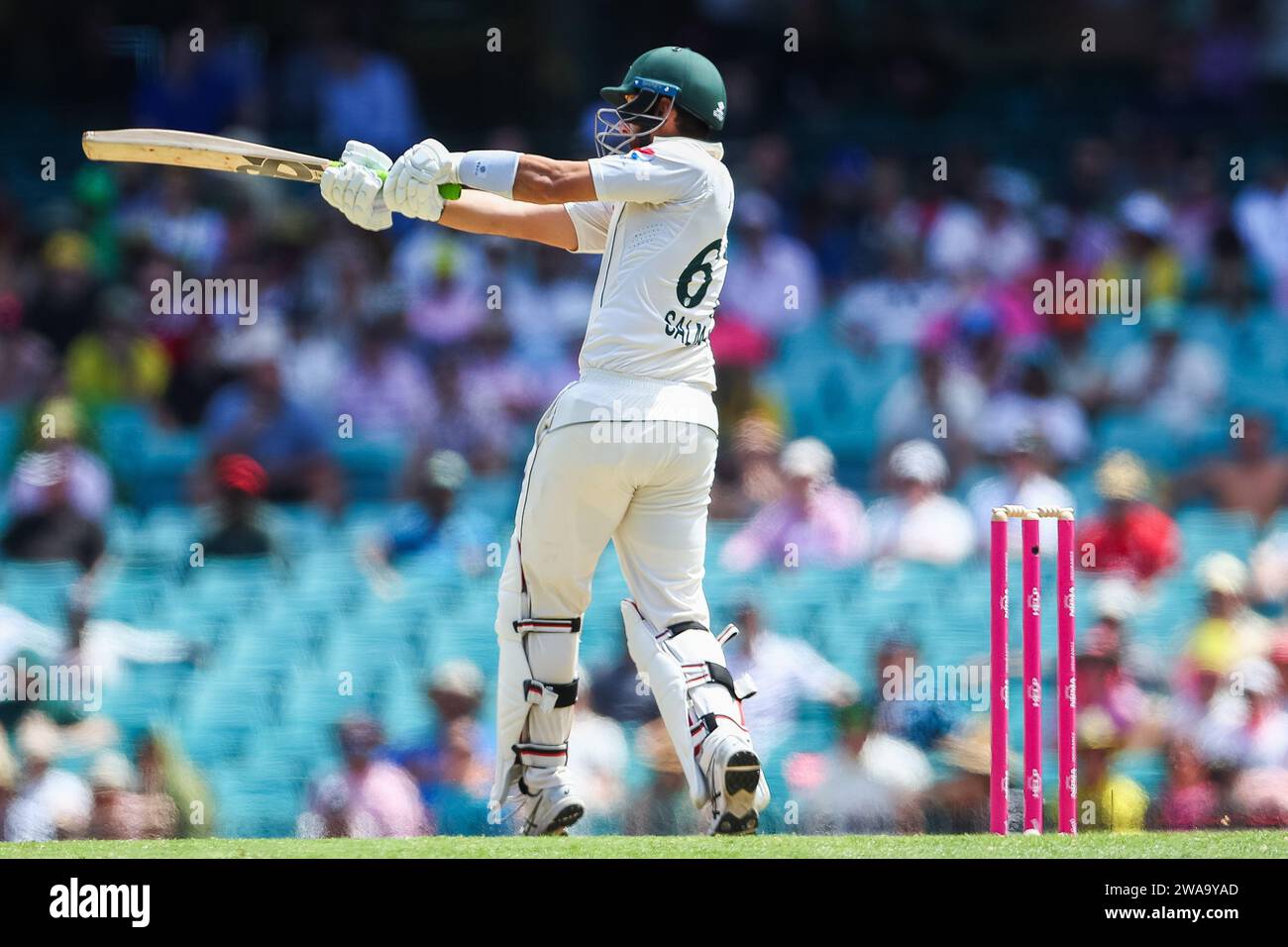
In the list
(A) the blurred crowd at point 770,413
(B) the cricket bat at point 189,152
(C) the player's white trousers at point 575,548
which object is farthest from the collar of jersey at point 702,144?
(A) the blurred crowd at point 770,413

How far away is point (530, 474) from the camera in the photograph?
15.1 feet

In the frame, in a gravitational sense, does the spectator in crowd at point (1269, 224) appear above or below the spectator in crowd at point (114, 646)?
above

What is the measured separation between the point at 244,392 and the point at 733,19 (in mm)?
3337

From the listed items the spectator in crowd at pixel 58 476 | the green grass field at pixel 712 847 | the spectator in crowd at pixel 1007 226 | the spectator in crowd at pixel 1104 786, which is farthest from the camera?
the spectator in crowd at pixel 1007 226

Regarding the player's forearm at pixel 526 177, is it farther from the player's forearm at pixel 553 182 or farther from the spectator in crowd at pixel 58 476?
the spectator in crowd at pixel 58 476

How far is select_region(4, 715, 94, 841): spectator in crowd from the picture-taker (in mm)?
6195

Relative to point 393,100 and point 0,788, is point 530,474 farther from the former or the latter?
point 393,100

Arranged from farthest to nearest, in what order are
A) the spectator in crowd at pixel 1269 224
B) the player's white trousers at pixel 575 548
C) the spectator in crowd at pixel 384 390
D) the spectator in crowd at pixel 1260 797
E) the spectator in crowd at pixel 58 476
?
the spectator in crowd at pixel 1269 224, the spectator in crowd at pixel 384 390, the spectator in crowd at pixel 58 476, the spectator in crowd at pixel 1260 797, the player's white trousers at pixel 575 548

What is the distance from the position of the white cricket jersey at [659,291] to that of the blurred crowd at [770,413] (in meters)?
1.97

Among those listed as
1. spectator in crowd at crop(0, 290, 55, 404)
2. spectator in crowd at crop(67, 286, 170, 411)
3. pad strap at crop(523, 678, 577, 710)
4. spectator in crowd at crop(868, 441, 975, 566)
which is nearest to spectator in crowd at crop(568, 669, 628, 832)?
spectator in crowd at crop(868, 441, 975, 566)

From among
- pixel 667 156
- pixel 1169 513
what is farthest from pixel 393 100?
pixel 667 156

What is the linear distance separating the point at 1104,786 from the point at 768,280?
10.3ft

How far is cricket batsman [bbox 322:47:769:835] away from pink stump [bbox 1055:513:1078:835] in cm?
81

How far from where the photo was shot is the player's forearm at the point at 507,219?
4.62m
